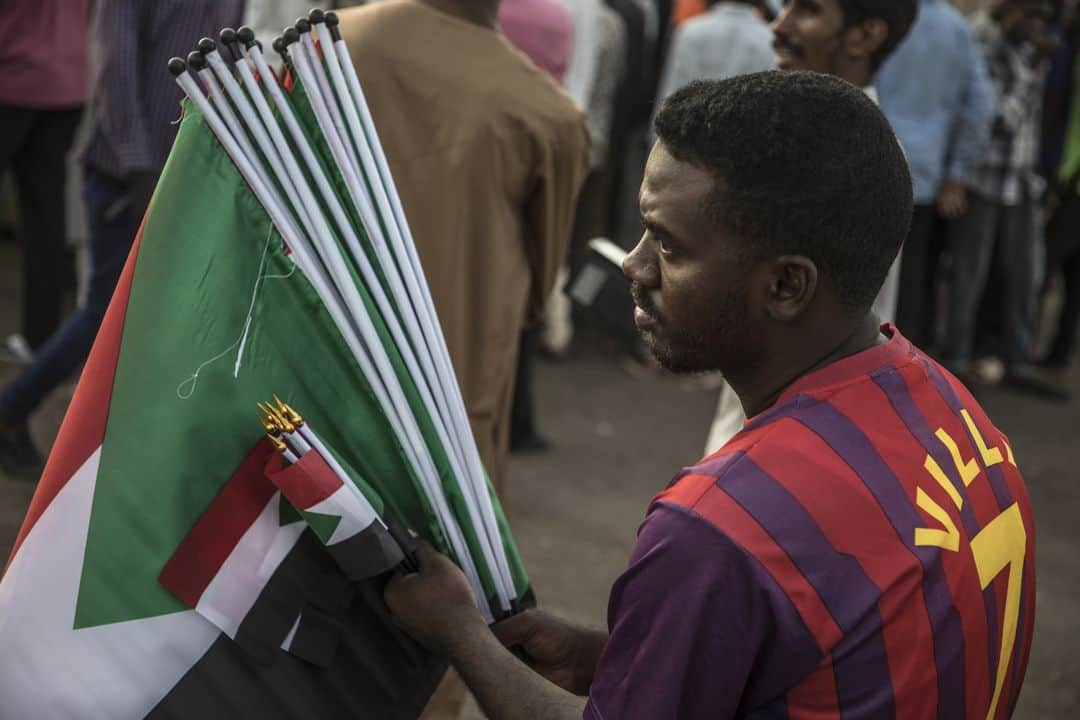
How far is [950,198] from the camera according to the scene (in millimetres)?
6277

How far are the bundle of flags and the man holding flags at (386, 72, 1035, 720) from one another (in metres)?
0.22

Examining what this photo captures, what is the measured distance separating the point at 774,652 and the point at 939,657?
0.71 feet

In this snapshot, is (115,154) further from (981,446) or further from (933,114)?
(933,114)

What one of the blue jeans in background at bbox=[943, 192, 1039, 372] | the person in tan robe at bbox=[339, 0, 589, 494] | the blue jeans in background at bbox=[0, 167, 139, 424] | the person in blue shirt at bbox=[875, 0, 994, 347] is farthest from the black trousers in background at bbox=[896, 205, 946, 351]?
the blue jeans in background at bbox=[0, 167, 139, 424]

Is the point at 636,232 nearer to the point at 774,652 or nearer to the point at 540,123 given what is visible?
the point at 540,123

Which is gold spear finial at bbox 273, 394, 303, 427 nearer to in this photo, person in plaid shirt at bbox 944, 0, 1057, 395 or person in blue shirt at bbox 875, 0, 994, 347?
person in blue shirt at bbox 875, 0, 994, 347

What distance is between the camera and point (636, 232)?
7.11 meters

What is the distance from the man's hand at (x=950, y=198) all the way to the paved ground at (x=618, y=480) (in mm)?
1060

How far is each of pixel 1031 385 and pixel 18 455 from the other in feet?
16.5

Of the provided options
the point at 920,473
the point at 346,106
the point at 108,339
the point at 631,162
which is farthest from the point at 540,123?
the point at 631,162

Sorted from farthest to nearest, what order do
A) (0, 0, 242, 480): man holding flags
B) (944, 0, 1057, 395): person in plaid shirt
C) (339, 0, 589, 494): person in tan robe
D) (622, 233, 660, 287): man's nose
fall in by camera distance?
(944, 0, 1057, 395): person in plaid shirt → (0, 0, 242, 480): man holding flags → (339, 0, 589, 494): person in tan robe → (622, 233, 660, 287): man's nose

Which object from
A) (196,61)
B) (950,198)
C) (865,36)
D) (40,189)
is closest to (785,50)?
(865,36)

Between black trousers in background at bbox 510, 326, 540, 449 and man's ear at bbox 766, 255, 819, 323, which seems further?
black trousers in background at bbox 510, 326, 540, 449

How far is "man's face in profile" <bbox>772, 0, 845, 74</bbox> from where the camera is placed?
304 centimetres
